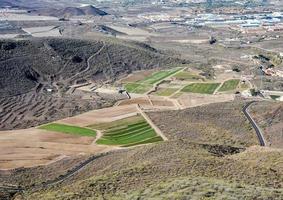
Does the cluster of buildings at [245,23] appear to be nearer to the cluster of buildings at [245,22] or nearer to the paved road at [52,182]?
the cluster of buildings at [245,22]

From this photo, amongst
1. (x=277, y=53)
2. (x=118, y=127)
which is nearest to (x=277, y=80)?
(x=277, y=53)

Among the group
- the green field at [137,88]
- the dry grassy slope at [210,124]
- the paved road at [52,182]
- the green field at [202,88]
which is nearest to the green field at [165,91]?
the green field at [202,88]

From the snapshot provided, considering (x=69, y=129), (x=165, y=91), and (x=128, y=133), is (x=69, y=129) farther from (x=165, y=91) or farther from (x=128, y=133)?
(x=165, y=91)

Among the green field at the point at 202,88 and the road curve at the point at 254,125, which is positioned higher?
the road curve at the point at 254,125

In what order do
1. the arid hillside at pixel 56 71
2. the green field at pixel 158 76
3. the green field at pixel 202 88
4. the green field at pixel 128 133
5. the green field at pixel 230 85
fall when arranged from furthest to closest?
the green field at pixel 158 76
the green field at pixel 230 85
the green field at pixel 202 88
the arid hillside at pixel 56 71
the green field at pixel 128 133

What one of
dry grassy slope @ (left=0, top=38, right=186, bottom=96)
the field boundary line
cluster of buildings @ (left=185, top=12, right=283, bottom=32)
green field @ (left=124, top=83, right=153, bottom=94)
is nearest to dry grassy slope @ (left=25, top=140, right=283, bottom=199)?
the field boundary line

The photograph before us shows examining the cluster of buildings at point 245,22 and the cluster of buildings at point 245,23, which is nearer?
→ the cluster of buildings at point 245,23

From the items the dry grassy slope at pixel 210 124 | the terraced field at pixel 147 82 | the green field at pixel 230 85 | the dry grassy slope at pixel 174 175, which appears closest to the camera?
the dry grassy slope at pixel 174 175

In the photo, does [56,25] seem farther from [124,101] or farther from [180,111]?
[180,111]
